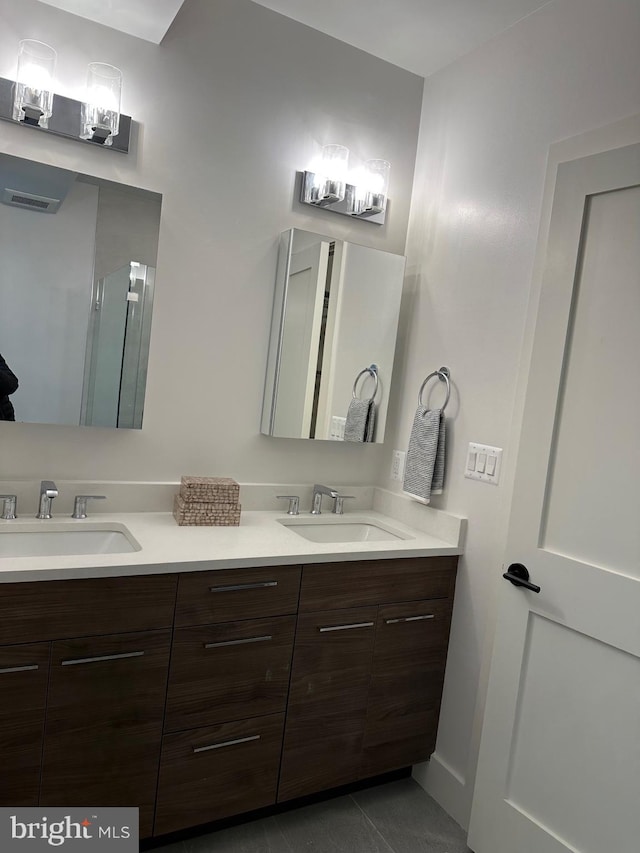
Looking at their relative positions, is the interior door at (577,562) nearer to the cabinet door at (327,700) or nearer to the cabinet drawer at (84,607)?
the cabinet door at (327,700)

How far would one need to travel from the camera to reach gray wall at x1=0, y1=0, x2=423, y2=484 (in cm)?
203

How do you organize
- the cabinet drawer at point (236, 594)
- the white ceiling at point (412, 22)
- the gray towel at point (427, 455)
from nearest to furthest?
the cabinet drawer at point (236, 594) < the white ceiling at point (412, 22) < the gray towel at point (427, 455)

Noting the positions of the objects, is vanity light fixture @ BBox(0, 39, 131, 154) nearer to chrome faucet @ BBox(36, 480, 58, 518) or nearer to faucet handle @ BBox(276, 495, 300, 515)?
chrome faucet @ BBox(36, 480, 58, 518)

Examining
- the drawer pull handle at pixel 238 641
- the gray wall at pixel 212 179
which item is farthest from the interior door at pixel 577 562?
the gray wall at pixel 212 179

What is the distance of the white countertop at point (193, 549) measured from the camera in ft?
5.22

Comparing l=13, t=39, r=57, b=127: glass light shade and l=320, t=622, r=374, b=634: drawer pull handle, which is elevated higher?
l=13, t=39, r=57, b=127: glass light shade

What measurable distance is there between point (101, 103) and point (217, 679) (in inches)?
69.1

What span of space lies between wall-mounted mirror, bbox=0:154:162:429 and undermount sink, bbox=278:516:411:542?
2.38 ft

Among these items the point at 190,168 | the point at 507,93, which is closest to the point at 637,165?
the point at 507,93

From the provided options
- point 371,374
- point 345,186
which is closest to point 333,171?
point 345,186

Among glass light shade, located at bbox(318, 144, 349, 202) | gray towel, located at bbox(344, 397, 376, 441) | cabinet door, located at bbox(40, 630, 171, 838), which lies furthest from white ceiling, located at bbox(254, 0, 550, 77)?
cabinet door, located at bbox(40, 630, 171, 838)

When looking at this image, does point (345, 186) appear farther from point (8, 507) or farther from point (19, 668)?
point (19, 668)

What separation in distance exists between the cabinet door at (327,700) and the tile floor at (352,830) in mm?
104

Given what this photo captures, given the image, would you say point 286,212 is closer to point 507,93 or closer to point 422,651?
point 507,93
